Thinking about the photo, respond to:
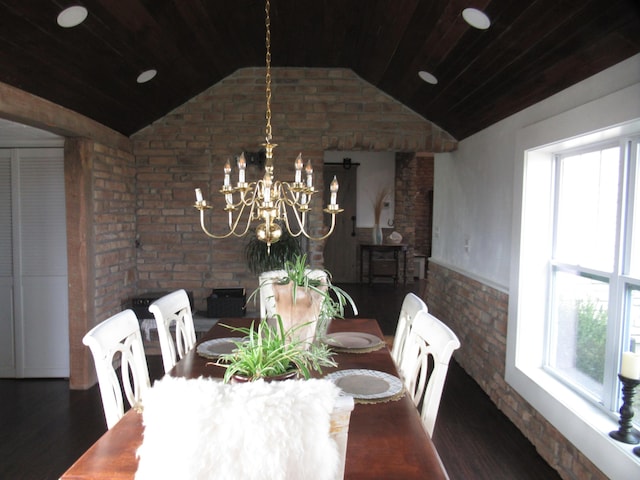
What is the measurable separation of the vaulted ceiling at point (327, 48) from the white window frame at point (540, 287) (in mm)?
260

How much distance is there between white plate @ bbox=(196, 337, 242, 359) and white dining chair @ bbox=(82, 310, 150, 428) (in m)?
0.28

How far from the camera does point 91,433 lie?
2.85 m

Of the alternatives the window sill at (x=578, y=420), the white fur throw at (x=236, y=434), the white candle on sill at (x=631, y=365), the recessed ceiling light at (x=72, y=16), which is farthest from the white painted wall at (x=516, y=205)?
the recessed ceiling light at (x=72, y=16)

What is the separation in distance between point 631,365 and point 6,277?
429cm

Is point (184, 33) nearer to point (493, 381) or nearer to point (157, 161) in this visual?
point (157, 161)

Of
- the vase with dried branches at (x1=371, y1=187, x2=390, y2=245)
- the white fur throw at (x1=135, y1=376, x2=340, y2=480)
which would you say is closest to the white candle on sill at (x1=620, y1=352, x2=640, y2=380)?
the white fur throw at (x1=135, y1=376, x2=340, y2=480)

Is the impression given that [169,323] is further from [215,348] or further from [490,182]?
[490,182]

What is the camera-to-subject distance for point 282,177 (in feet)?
14.5

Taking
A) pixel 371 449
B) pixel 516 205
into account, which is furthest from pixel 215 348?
pixel 516 205

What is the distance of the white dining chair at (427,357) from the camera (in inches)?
65.6

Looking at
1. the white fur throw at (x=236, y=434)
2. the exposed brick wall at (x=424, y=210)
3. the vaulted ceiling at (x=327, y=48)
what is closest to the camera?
the white fur throw at (x=236, y=434)

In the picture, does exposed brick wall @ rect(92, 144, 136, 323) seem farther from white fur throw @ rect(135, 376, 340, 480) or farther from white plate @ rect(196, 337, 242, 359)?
white fur throw @ rect(135, 376, 340, 480)

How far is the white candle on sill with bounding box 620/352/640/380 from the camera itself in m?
1.88

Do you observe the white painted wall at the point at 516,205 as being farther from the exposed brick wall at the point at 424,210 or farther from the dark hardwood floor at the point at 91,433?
the exposed brick wall at the point at 424,210
